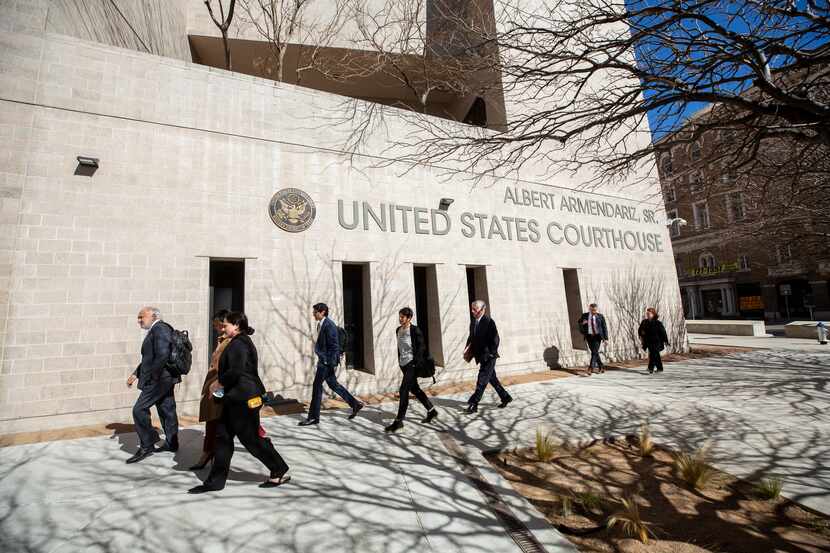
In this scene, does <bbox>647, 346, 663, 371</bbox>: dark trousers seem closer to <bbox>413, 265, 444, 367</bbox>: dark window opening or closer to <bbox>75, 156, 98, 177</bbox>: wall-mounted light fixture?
<bbox>413, 265, 444, 367</bbox>: dark window opening

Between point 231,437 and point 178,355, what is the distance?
5.85 ft

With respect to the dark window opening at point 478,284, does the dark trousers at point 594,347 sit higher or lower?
lower

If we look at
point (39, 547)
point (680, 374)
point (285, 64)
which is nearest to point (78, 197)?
point (39, 547)

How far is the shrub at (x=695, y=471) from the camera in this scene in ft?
12.1

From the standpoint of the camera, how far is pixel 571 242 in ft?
40.6

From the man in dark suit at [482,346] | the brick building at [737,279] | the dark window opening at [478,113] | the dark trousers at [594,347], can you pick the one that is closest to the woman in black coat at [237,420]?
the man in dark suit at [482,346]

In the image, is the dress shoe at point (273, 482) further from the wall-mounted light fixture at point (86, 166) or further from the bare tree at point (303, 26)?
the bare tree at point (303, 26)

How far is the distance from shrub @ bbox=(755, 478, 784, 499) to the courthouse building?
3159 mm

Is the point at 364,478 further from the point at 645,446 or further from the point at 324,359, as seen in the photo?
the point at 645,446

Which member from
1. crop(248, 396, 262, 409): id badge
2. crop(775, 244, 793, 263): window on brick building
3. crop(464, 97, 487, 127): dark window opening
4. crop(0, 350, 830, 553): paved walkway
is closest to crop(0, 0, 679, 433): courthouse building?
crop(0, 350, 830, 553): paved walkway

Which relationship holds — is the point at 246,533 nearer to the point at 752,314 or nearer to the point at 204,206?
the point at 204,206

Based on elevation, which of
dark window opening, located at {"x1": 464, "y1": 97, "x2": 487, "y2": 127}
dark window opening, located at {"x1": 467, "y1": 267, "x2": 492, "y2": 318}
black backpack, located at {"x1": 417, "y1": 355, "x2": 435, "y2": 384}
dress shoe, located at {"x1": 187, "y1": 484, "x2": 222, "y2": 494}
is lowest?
dress shoe, located at {"x1": 187, "y1": 484, "x2": 222, "y2": 494}

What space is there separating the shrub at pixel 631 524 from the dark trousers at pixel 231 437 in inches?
132

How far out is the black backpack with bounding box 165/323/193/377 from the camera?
4.61 meters
